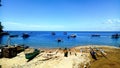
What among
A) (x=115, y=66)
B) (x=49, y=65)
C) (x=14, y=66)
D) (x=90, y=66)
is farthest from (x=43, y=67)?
(x=115, y=66)

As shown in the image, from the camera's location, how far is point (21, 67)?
21578 millimetres

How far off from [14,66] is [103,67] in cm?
1279

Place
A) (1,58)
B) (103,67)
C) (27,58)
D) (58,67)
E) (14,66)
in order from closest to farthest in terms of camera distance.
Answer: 1. (103,67)
2. (58,67)
3. (14,66)
4. (27,58)
5. (1,58)

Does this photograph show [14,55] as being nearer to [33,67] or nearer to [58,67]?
[33,67]

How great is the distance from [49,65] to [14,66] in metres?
5.34

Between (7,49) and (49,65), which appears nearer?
(49,65)

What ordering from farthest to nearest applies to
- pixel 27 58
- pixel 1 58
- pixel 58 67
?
pixel 1 58 < pixel 27 58 < pixel 58 67

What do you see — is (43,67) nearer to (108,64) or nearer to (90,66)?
(90,66)

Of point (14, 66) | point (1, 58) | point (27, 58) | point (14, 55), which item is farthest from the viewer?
point (14, 55)

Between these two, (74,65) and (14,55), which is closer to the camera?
(74,65)

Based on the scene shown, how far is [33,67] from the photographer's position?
21141 millimetres

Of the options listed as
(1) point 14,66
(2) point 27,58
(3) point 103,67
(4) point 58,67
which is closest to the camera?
(3) point 103,67

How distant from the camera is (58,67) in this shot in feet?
67.4

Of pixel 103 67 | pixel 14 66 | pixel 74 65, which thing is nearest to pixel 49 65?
pixel 74 65
